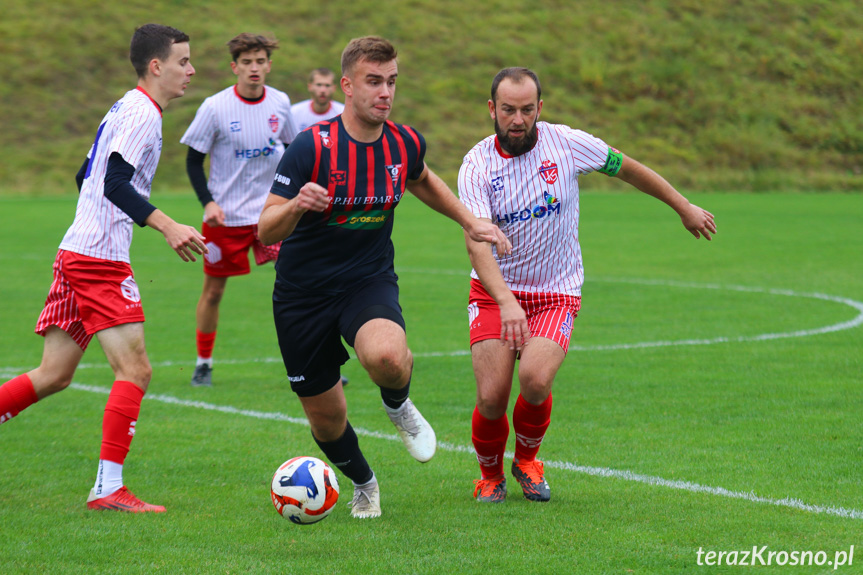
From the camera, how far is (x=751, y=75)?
45.5 m

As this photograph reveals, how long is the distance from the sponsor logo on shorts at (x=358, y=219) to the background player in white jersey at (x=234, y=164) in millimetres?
3745

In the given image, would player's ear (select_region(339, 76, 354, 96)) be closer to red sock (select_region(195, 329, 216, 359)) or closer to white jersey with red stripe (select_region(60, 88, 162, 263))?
white jersey with red stripe (select_region(60, 88, 162, 263))

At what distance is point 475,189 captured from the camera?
17.5 ft

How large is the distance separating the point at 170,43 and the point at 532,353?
7.67ft

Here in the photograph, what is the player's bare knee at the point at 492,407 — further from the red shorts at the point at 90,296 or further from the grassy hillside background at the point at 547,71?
the grassy hillside background at the point at 547,71

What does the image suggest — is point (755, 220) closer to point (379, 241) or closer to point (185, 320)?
point (185, 320)

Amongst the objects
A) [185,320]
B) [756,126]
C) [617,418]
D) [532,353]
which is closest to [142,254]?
[185,320]

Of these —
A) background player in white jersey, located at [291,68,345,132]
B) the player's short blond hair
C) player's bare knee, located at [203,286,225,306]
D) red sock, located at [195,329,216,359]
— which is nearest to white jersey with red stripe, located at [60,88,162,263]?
the player's short blond hair

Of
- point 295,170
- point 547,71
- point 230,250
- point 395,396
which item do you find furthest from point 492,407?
point 547,71

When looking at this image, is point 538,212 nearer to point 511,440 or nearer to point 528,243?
point 528,243

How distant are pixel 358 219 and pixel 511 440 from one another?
2.37m

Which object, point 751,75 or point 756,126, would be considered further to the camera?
point 751,75

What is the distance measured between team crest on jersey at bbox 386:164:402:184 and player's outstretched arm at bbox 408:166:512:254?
171 millimetres

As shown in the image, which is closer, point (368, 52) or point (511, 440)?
point (368, 52)
